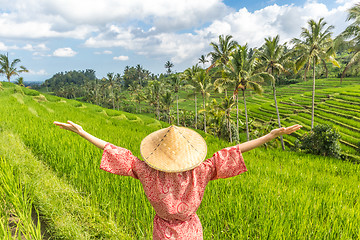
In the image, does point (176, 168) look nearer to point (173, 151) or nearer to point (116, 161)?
point (173, 151)

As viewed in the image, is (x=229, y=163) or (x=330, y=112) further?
(x=330, y=112)

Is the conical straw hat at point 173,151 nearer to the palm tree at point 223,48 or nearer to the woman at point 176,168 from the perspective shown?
the woman at point 176,168

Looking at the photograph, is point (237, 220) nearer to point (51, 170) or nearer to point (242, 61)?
point (51, 170)

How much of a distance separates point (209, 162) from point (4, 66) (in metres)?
38.8

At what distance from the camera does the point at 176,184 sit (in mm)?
1294

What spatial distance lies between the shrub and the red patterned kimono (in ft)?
47.0

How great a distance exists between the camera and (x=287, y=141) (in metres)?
21.0

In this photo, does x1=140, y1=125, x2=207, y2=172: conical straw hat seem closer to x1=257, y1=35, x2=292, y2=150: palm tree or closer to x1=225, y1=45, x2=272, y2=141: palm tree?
x1=225, y1=45, x2=272, y2=141: palm tree

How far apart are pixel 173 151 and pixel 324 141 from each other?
49.1 feet

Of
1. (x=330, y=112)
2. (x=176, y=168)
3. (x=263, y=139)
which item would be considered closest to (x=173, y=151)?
(x=176, y=168)

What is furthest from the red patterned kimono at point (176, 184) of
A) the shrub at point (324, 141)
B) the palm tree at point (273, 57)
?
the palm tree at point (273, 57)

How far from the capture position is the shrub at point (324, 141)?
12242 mm

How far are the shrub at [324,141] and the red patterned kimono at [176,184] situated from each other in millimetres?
14322

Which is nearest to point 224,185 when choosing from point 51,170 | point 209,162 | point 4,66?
point 209,162
